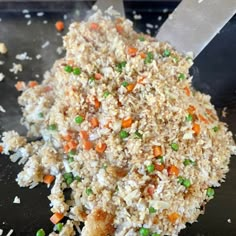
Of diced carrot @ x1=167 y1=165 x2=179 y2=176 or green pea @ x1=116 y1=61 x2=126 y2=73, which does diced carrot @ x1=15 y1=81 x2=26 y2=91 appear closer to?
green pea @ x1=116 y1=61 x2=126 y2=73

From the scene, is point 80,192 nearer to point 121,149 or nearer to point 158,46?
point 121,149

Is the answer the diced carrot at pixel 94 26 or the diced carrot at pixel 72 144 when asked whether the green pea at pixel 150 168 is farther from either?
the diced carrot at pixel 94 26

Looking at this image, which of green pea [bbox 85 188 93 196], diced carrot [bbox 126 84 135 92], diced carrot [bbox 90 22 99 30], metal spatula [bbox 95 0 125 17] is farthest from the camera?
metal spatula [bbox 95 0 125 17]

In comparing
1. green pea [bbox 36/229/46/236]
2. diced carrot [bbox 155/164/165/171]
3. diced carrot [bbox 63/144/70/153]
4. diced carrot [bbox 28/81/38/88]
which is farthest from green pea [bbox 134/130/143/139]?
diced carrot [bbox 28/81/38/88]

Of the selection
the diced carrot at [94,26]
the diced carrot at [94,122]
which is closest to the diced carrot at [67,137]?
the diced carrot at [94,122]

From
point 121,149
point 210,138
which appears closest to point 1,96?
point 121,149

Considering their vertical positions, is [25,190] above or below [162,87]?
below
